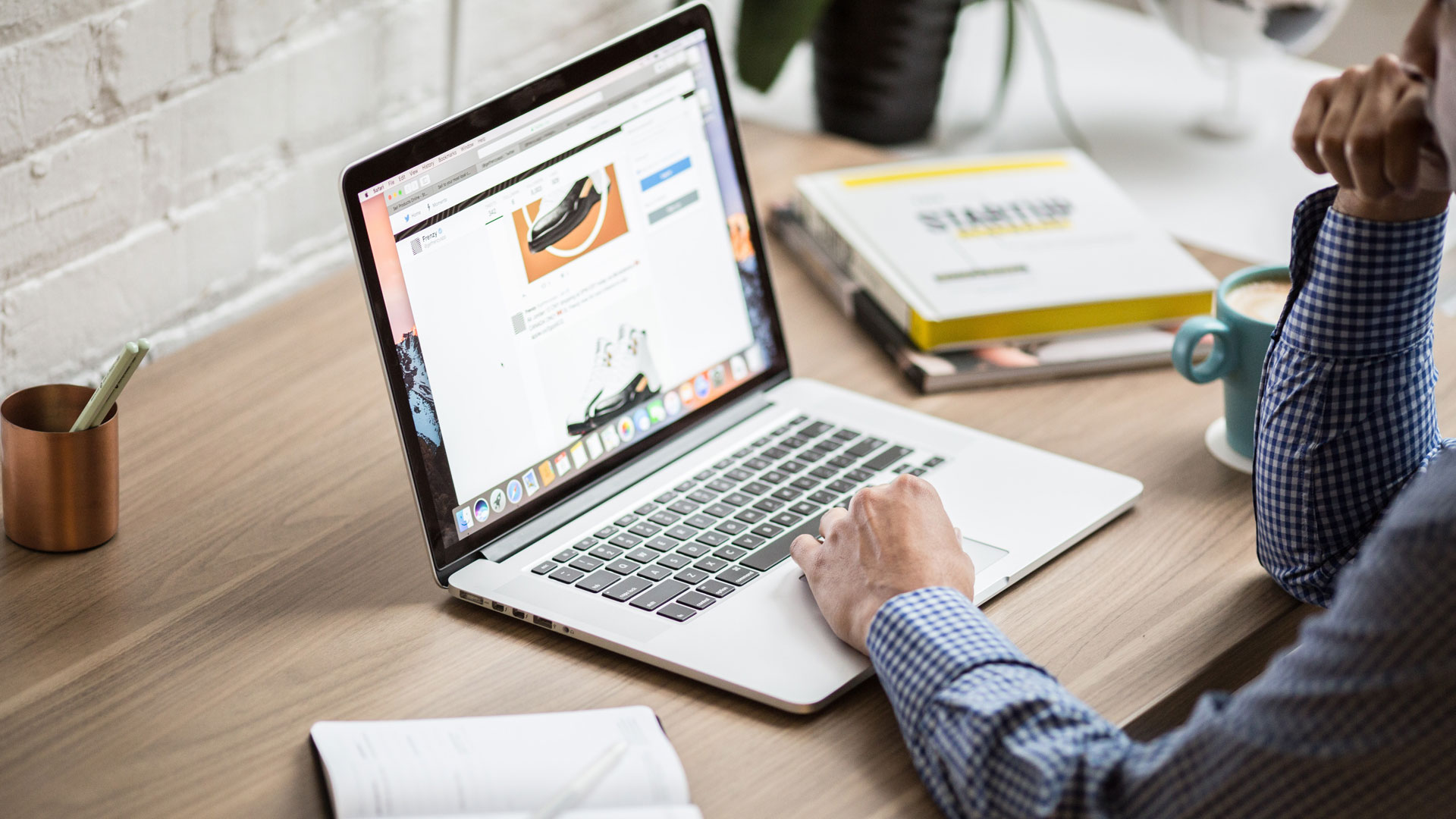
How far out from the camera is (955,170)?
4.56ft

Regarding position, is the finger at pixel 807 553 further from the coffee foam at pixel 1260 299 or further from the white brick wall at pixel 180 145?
the white brick wall at pixel 180 145

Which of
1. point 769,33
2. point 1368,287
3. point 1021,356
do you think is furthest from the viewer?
point 769,33

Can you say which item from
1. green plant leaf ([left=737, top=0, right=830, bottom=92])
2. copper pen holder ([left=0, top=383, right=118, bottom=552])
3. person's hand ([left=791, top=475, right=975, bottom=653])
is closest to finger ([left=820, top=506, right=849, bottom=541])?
person's hand ([left=791, top=475, right=975, bottom=653])

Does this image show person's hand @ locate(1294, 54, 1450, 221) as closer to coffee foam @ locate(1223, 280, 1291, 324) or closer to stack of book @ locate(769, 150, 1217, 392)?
coffee foam @ locate(1223, 280, 1291, 324)

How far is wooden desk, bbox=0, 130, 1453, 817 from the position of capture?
756 millimetres

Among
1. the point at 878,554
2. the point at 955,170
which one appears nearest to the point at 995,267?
the point at 955,170

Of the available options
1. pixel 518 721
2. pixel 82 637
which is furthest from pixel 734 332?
pixel 82 637

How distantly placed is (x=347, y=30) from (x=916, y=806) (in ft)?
3.20

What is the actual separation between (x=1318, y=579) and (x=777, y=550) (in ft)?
1.17

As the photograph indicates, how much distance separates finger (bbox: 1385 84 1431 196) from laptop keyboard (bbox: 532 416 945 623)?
376mm

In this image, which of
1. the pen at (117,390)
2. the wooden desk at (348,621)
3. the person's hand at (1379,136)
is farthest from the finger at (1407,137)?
the pen at (117,390)

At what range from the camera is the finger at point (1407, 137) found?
78cm

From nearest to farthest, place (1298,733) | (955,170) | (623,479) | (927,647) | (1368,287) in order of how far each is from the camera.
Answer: (1298,733)
(927,647)
(1368,287)
(623,479)
(955,170)

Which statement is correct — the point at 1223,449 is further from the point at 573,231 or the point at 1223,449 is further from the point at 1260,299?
the point at 573,231
